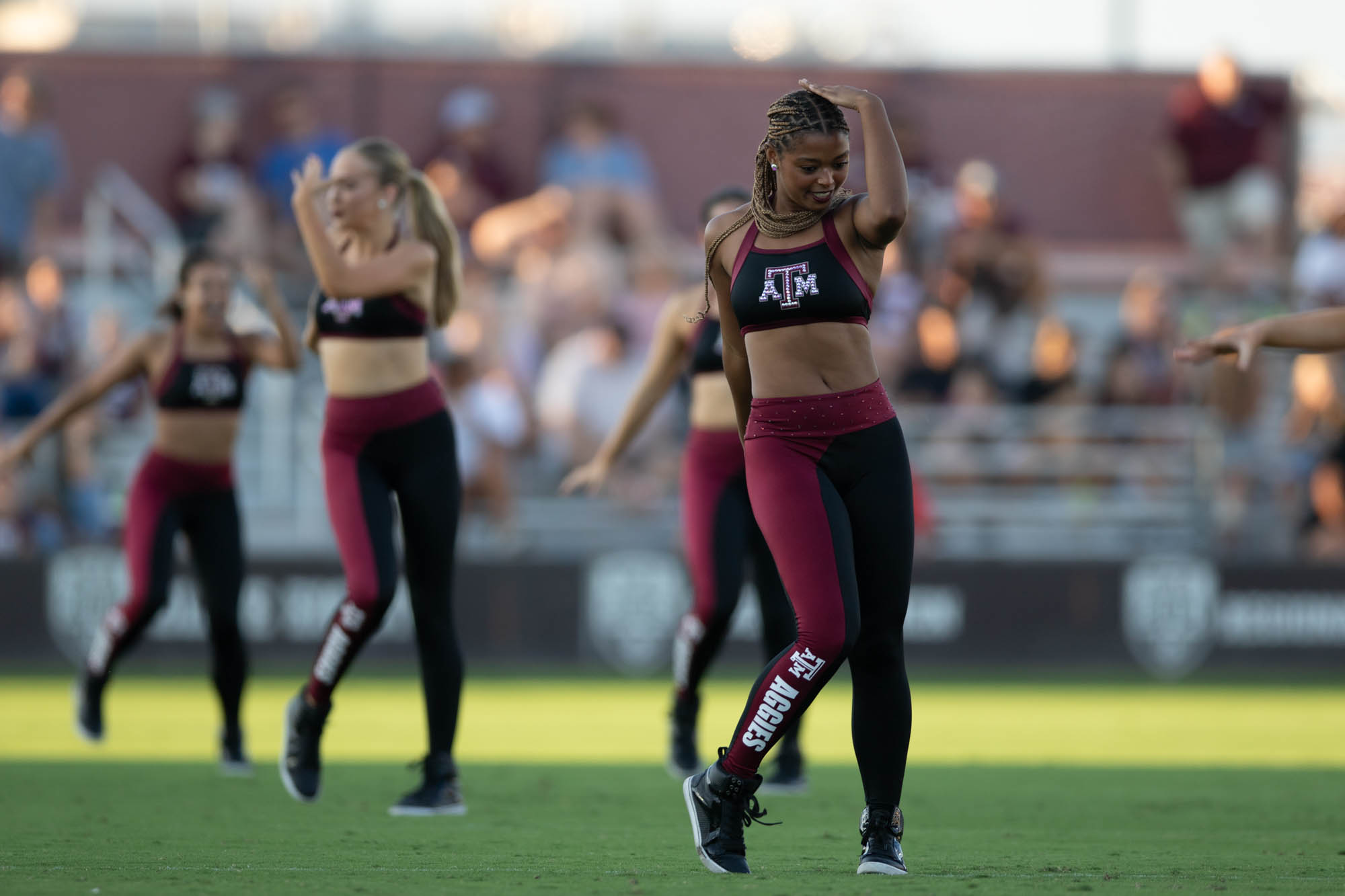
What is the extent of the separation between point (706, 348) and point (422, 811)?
2416 millimetres

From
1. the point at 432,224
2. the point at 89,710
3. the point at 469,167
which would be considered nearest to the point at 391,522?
the point at 432,224

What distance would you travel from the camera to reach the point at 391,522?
7.12 meters

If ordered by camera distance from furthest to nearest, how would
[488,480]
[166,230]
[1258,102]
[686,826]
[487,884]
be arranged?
[1258,102] → [166,230] → [488,480] → [686,826] → [487,884]

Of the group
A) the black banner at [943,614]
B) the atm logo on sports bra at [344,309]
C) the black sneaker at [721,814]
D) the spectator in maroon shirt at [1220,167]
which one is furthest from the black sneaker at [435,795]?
the spectator in maroon shirt at [1220,167]

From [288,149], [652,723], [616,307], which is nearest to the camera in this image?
[652,723]

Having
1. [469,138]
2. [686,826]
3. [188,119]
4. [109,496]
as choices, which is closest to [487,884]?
[686,826]

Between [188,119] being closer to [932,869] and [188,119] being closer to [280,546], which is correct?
[280,546]

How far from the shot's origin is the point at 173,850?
5.91 meters

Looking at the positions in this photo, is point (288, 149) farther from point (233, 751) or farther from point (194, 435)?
point (233, 751)

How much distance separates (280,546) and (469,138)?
4781 mm

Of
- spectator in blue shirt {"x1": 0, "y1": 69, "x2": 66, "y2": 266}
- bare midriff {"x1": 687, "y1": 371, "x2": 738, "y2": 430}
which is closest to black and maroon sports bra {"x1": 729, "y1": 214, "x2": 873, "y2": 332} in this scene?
bare midriff {"x1": 687, "y1": 371, "x2": 738, "y2": 430}

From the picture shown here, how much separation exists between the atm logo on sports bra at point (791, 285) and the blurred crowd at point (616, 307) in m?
10.3

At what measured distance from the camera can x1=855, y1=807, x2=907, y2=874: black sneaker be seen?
5.39 meters

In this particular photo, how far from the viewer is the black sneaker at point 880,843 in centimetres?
539
